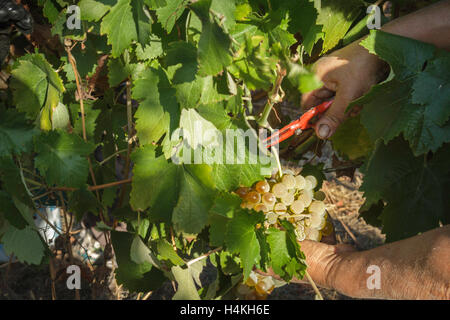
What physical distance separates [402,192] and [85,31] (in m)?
0.80

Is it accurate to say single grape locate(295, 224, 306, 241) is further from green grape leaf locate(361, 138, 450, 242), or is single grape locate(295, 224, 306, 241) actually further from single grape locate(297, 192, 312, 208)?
green grape leaf locate(361, 138, 450, 242)

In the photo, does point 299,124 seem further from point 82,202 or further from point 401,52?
point 82,202

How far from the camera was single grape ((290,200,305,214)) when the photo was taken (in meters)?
0.88

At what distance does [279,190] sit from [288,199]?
30 mm

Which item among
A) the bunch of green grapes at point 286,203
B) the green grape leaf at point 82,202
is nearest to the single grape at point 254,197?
the bunch of green grapes at point 286,203

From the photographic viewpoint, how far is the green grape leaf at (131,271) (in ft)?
3.16

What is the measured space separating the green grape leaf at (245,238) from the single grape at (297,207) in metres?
0.09

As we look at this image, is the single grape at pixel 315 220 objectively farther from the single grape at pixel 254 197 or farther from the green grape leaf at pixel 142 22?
the green grape leaf at pixel 142 22

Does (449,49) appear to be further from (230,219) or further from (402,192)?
(230,219)

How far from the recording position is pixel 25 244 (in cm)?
89

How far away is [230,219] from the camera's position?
833 mm

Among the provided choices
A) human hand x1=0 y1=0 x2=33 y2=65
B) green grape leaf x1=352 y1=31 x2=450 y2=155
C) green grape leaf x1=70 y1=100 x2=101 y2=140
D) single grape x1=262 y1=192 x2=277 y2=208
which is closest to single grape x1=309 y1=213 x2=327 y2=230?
single grape x1=262 y1=192 x2=277 y2=208
